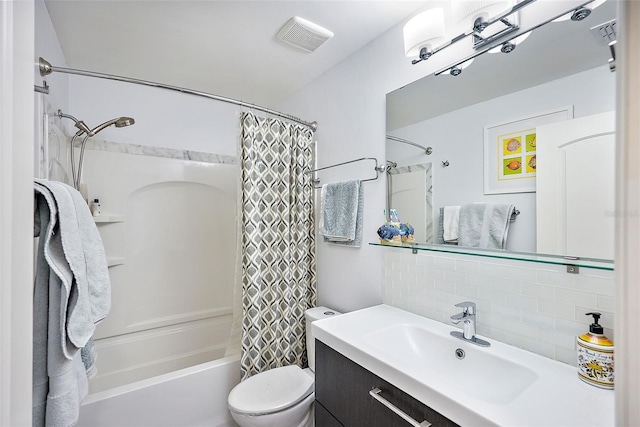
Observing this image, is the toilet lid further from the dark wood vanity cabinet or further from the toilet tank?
the dark wood vanity cabinet

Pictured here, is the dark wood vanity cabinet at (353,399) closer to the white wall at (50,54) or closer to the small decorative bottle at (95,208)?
the white wall at (50,54)

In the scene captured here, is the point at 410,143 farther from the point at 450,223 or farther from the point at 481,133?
the point at 450,223

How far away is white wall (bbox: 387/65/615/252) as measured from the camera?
3.13ft

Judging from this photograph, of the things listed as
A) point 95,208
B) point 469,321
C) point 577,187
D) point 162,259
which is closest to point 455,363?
point 469,321

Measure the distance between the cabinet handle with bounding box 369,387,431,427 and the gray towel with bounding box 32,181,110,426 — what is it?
0.88 metres

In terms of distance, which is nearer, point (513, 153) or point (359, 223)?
point (513, 153)

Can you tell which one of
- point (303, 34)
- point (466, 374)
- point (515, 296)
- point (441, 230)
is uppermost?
point (303, 34)

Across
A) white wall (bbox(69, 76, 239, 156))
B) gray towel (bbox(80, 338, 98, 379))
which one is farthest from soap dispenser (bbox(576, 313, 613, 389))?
white wall (bbox(69, 76, 239, 156))

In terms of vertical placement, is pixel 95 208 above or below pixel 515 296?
above

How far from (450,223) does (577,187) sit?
46 centimetres

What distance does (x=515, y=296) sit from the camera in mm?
1120

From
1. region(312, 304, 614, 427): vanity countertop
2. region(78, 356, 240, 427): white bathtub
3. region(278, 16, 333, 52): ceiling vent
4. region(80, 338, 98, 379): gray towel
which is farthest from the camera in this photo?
region(278, 16, 333, 52): ceiling vent
